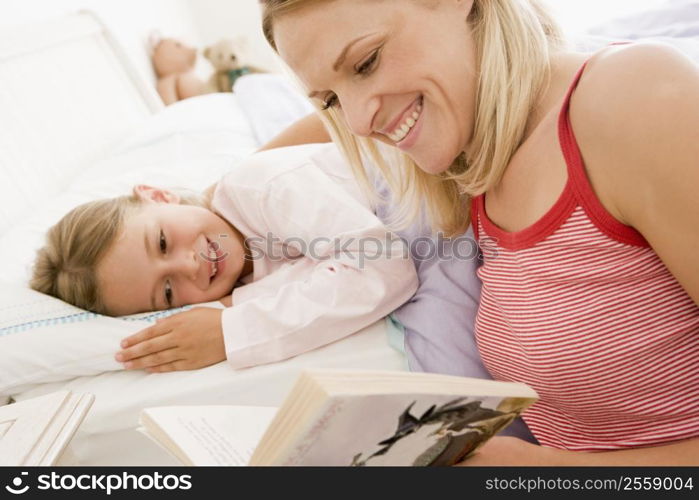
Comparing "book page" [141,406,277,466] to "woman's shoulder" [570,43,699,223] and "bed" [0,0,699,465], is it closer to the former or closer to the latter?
"bed" [0,0,699,465]

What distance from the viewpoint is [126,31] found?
2979 millimetres

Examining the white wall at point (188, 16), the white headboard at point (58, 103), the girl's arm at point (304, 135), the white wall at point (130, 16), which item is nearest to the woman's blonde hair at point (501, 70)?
the white wall at point (188, 16)

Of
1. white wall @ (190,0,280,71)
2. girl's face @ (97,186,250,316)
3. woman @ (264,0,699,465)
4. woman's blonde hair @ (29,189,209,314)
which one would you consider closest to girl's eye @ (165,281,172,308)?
girl's face @ (97,186,250,316)

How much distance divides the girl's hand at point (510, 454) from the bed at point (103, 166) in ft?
1.05

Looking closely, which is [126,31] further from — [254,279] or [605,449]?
[605,449]

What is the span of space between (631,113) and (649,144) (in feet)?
0.12

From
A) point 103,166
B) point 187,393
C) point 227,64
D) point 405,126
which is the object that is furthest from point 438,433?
point 227,64

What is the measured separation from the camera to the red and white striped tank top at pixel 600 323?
0.76 meters

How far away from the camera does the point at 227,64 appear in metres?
3.37

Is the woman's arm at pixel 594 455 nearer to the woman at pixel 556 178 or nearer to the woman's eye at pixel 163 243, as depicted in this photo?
the woman at pixel 556 178

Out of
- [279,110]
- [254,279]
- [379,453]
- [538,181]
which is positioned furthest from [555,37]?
[279,110]

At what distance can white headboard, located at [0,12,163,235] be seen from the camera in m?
1.70

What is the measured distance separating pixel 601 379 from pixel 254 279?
0.75 metres

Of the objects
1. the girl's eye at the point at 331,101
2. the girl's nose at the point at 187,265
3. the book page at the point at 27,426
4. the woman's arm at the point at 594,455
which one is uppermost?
the girl's eye at the point at 331,101
